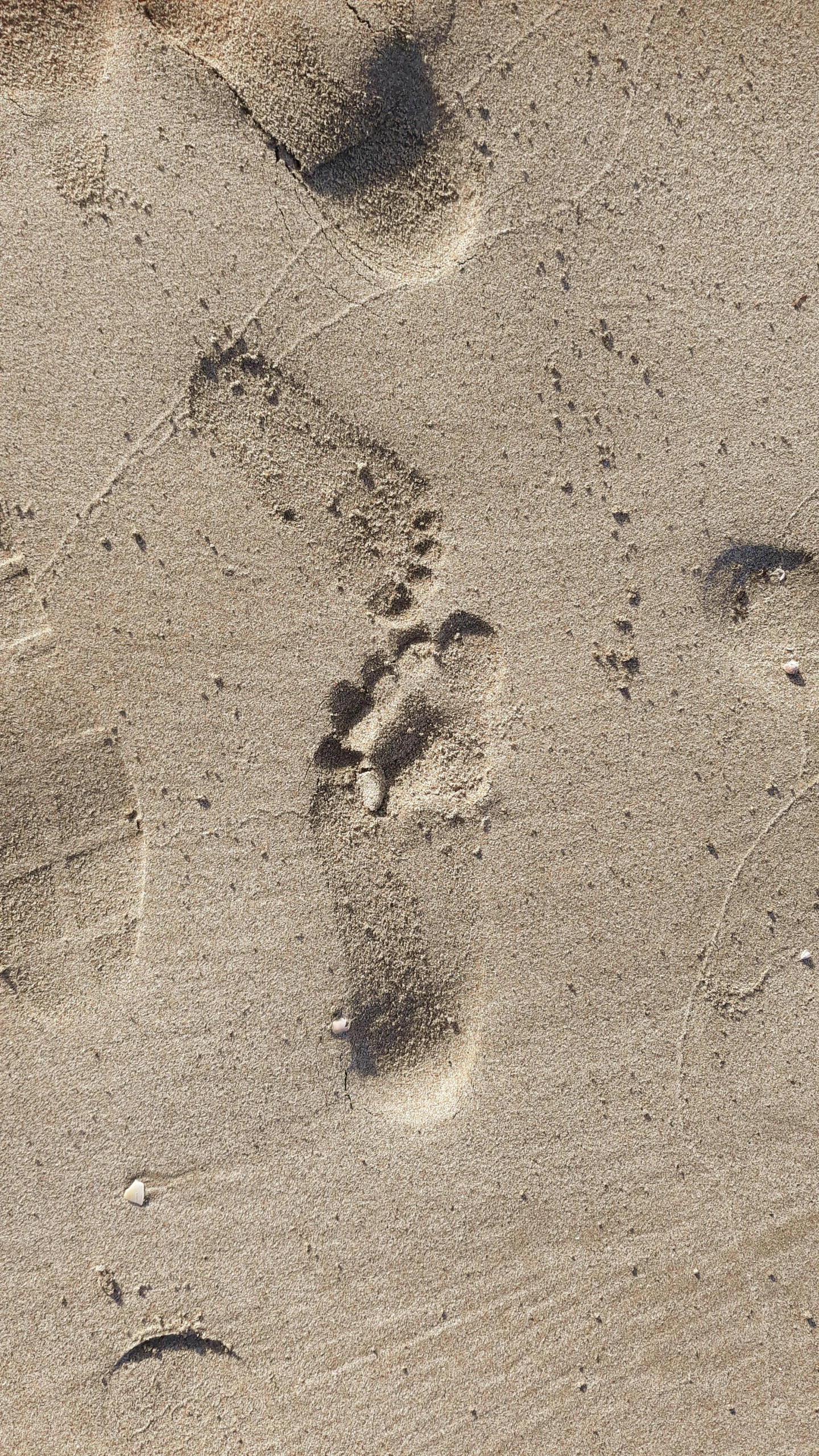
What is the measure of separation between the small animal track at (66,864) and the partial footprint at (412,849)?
678 millimetres

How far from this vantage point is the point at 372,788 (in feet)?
8.46

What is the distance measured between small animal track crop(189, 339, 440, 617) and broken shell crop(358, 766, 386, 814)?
529 mm

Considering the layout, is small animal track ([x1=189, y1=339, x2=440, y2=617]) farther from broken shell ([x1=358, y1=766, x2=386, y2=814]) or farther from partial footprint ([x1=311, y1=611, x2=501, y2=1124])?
broken shell ([x1=358, y1=766, x2=386, y2=814])

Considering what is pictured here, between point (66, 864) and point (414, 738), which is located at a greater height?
point (66, 864)

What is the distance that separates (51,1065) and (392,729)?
164cm

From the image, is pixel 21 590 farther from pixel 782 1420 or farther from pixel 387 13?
pixel 782 1420

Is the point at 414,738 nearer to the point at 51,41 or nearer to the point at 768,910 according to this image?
the point at 768,910

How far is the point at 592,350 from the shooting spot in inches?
99.5

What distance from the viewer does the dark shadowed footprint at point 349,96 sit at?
2.38 meters

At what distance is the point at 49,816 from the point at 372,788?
1.08m

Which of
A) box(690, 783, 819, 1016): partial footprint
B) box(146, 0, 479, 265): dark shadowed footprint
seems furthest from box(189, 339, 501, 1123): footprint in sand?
box(690, 783, 819, 1016): partial footprint

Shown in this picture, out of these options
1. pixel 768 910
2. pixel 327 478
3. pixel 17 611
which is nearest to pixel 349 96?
pixel 327 478

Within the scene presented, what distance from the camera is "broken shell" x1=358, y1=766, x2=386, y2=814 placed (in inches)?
101

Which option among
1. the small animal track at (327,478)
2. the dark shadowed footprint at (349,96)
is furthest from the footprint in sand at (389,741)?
the dark shadowed footprint at (349,96)
